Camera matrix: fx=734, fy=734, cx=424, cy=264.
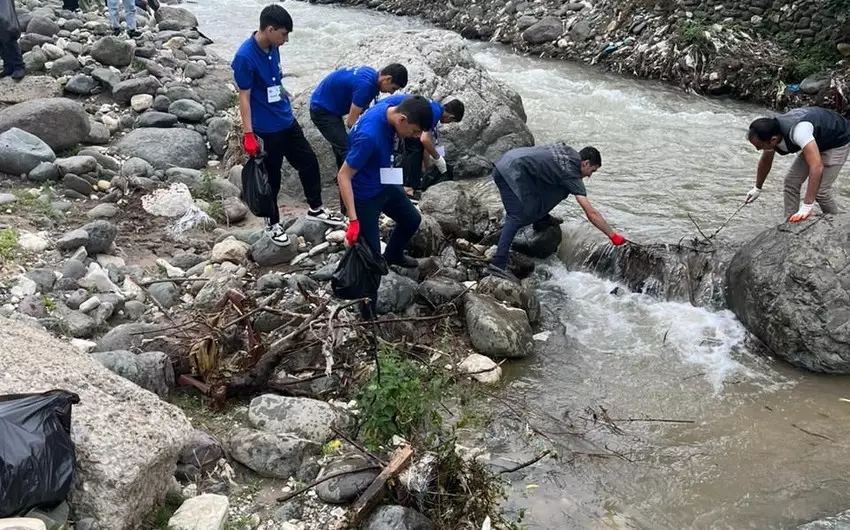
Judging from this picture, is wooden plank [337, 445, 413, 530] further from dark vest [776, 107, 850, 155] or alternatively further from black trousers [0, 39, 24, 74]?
black trousers [0, 39, 24, 74]

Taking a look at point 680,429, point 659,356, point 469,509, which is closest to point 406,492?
point 469,509

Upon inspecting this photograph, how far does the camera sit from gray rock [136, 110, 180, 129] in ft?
29.2

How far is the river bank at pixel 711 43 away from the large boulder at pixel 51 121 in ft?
29.9

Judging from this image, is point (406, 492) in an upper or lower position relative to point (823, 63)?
lower

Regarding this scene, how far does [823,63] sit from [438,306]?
350 inches

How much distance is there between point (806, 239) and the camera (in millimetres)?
5598

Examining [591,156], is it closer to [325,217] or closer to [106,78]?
[325,217]

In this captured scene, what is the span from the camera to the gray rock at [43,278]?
16.9 feet

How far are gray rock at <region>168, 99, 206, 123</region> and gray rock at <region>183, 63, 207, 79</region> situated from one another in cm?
203

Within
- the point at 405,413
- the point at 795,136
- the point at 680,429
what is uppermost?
the point at 795,136

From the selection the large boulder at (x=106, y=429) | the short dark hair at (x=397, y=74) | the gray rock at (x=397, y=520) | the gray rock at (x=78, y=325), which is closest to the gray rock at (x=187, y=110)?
the short dark hair at (x=397, y=74)

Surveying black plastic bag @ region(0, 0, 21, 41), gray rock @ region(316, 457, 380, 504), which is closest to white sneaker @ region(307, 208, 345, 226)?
gray rock @ region(316, 457, 380, 504)

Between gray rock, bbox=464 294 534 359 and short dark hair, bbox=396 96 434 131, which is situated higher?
short dark hair, bbox=396 96 434 131

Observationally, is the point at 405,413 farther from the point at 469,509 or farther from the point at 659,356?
the point at 659,356
